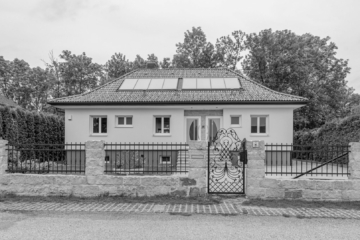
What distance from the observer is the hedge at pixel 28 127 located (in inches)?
500

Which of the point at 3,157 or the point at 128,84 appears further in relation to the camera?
the point at 128,84

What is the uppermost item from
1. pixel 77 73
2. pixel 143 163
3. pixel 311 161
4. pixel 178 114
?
pixel 77 73

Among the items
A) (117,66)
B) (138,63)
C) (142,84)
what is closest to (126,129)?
(142,84)

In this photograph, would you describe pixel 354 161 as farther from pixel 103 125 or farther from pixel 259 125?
pixel 103 125

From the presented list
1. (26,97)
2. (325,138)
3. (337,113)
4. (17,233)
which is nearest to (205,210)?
(17,233)

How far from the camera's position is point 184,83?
17719 mm

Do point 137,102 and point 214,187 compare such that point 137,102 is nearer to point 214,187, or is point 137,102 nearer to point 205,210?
point 214,187

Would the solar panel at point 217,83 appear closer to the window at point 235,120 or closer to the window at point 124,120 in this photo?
the window at point 235,120

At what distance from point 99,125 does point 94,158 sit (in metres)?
8.68

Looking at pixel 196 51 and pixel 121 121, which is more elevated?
pixel 196 51

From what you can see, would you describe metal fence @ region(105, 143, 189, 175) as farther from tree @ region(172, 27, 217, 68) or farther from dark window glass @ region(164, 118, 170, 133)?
tree @ region(172, 27, 217, 68)

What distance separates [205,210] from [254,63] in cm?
2318

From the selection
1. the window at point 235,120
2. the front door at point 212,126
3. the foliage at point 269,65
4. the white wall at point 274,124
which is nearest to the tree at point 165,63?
the foliage at point 269,65

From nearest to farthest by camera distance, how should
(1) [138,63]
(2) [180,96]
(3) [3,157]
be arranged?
(3) [3,157], (2) [180,96], (1) [138,63]
